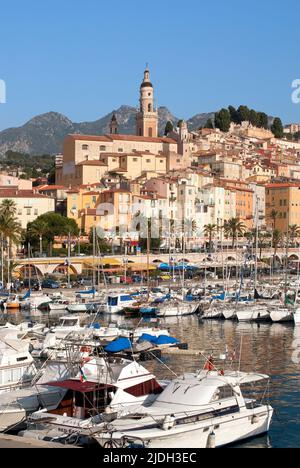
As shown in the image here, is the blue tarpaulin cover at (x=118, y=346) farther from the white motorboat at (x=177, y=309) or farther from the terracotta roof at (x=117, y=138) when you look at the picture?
the terracotta roof at (x=117, y=138)

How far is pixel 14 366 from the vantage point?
76.1 ft

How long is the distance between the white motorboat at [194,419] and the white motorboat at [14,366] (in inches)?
223

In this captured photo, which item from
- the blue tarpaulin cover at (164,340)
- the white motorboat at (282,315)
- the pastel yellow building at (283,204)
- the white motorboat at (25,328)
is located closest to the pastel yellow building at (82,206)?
the pastel yellow building at (283,204)

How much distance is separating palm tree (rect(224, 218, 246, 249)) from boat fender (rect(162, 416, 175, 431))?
74446 millimetres

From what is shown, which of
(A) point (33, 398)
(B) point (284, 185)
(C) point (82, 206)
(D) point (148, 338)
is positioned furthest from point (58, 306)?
(B) point (284, 185)

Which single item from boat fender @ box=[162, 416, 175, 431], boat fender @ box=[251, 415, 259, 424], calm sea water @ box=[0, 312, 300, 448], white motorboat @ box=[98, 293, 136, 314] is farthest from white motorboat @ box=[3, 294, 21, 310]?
boat fender @ box=[162, 416, 175, 431]

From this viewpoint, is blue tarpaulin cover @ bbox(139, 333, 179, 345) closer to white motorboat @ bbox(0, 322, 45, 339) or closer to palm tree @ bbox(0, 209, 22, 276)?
white motorboat @ bbox(0, 322, 45, 339)

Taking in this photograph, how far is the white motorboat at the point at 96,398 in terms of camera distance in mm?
17781

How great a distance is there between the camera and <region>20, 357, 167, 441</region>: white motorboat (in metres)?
17.8

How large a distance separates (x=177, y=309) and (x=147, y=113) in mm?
80462

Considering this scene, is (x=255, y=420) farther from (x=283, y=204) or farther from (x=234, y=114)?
(x=234, y=114)
